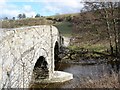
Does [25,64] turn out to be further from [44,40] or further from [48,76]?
[48,76]

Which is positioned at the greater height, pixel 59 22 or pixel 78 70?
pixel 59 22

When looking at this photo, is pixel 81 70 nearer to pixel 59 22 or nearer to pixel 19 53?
pixel 19 53

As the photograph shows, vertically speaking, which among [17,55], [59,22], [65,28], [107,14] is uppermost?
[107,14]

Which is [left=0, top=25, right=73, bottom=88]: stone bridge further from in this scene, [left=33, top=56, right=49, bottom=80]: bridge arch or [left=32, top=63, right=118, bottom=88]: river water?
[left=32, top=63, right=118, bottom=88]: river water

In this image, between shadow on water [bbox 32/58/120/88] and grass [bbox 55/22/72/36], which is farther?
grass [bbox 55/22/72/36]

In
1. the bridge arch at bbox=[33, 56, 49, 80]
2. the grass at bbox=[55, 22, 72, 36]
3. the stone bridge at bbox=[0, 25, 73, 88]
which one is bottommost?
the bridge arch at bbox=[33, 56, 49, 80]

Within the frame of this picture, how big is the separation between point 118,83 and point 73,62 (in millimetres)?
15523

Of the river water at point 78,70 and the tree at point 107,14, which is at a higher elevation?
the tree at point 107,14

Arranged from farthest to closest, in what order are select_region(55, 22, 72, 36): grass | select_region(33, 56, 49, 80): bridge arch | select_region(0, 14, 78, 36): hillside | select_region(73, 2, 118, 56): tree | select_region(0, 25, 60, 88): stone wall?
1. select_region(55, 22, 72, 36): grass
2. select_region(0, 14, 78, 36): hillside
3. select_region(73, 2, 118, 56): tree
4. select_region(33, 56, 49, 80): bridge arch
5. select_region(0, 25, 60, 88): stone wall

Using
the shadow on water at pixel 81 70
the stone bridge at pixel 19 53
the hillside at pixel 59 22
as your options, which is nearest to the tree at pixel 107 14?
the shadow on water at pixel 81 70

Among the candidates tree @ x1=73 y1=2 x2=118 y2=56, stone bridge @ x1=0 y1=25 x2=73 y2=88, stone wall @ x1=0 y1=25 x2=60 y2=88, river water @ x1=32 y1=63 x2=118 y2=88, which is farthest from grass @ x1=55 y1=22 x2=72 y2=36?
stone wall @ x1=0 y1=25 x2=60 y2=88

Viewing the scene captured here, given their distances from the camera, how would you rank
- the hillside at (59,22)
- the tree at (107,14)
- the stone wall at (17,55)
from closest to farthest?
1. the stone wall at (17,55)
2. the tree at (107,14)
3. the hillside at (59,22)

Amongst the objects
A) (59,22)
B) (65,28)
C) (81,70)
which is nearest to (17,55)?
(81,70)

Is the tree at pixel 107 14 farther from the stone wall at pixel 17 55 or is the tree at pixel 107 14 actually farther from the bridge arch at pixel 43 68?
the stone wall at pixel 17 55
